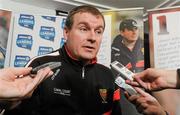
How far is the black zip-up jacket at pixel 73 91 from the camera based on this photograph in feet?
4.86

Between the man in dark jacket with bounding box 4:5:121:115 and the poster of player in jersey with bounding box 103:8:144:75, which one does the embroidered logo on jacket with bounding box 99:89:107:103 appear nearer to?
the man in dark jacket with bounding box 4:5:121:115

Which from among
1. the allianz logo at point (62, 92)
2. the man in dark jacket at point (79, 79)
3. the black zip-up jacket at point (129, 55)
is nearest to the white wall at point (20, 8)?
the black zip-up jacket at point (129, 55)

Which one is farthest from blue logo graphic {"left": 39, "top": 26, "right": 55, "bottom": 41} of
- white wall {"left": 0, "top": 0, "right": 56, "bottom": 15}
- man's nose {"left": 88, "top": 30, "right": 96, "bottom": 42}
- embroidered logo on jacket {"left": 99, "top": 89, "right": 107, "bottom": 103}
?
embroidered logo on jacket {"left": 99, "top": 89, "right": 107, "bottom": 103}

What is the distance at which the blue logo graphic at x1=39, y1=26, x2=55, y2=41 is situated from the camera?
278 cm

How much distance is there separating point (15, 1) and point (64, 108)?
2.10 m

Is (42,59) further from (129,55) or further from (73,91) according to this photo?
(129,55)

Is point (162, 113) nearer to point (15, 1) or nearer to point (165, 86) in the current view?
point (165, 86)

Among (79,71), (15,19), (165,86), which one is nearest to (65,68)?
(79,71)

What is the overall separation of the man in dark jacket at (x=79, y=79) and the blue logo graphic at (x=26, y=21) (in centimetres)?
109

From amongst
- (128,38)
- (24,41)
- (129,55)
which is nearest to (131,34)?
(128,38)

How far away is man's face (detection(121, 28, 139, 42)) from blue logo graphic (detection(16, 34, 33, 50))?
98cm

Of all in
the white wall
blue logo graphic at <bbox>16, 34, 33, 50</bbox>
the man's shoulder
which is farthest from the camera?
the white wall

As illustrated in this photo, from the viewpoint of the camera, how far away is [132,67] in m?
2.61

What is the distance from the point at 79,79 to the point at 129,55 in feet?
3.76
